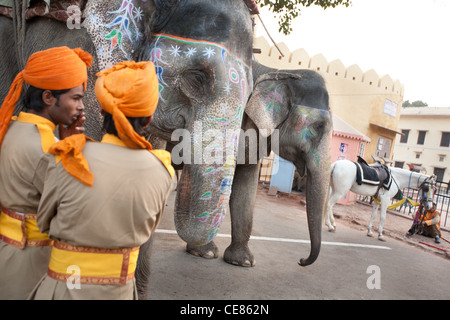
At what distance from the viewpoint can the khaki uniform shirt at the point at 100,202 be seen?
4.50 ft

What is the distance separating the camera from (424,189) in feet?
26.2

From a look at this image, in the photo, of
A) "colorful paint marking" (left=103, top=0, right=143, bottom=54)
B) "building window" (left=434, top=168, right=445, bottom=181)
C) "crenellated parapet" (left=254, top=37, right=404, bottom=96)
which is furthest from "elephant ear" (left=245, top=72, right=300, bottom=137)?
"building window" (left=434, top=168, right=445, bottom=181)

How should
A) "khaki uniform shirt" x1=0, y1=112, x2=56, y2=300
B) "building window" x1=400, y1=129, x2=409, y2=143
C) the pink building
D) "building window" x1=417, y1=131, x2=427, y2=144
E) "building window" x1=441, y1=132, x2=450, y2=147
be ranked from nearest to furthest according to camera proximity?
1. "khaki uniform shirt" x1=0, y1=112, x2=56, y2=300
2. the pink building
3. "building window" x1=441, y1=132, x2=450, y2=147
4. "building window" x1=417, y1=131, x2=427, y2=144
5. "building window" x1=400, y1=129, x2=409, y2=143

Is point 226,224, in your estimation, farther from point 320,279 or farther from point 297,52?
point 297,52

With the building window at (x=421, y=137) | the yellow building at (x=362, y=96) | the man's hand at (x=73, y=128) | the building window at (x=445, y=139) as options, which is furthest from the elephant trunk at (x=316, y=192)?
the building window at (x=421, y=137)

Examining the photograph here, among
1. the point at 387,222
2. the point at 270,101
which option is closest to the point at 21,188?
the point at 270,101

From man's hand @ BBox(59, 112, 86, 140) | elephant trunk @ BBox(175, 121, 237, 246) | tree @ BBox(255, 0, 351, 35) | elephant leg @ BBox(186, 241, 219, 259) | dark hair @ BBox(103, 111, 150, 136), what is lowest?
elephant leg @ BBox(186, 241, 219, 259)

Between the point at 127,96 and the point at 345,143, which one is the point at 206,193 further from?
the point at 345,143

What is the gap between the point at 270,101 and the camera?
3707mm

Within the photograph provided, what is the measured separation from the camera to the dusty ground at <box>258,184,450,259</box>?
25.0 feet

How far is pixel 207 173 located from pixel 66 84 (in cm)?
99

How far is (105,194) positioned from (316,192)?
286 centimetres

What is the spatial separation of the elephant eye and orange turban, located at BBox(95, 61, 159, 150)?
107cm

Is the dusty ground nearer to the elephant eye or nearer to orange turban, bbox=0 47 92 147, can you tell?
the elephant eye
